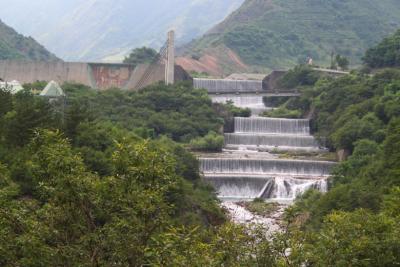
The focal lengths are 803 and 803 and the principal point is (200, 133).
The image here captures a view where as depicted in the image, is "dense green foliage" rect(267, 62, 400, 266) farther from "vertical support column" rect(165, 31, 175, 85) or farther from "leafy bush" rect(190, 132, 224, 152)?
"vertical support column" rect(165, 31, 175, 85)

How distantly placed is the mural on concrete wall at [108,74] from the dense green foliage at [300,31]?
27610 millimetres

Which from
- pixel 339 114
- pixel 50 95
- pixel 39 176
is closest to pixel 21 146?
pixel 39 176

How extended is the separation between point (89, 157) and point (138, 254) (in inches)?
655

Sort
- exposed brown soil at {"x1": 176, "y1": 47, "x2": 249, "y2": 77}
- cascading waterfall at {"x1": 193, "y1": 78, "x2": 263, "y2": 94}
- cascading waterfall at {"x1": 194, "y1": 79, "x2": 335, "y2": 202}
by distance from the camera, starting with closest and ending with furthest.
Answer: cascading waterfall at {"x1": 194, "y1": 79, "x2": 335, "y2": 202}
cascading waterfall at {"x1": 193, "y1": 78, "x2": 263, "y2": 94}
exposed brown soil at {"x1": 176, "y1": 47, "x2": 249, "y2": 77}

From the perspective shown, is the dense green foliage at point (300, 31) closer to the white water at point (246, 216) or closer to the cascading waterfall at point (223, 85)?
the cascading waterfall at point (223, 85)

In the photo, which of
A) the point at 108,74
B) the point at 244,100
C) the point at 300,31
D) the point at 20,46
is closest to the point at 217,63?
the point at 300,31

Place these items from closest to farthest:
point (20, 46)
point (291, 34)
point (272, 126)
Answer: point (272, 126) < point (20, 46) < point (291, 34)

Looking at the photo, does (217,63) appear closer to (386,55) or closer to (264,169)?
(386,55)

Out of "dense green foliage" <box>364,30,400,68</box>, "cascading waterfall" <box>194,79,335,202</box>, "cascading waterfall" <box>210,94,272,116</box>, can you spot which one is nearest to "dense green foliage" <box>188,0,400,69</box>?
"dense green foliage" <box>364,30,400,68</box>

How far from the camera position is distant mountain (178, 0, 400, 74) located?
96312 mm

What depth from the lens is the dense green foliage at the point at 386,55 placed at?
6375 centimetres

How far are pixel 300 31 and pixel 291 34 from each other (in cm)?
221

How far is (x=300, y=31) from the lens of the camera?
106 metres

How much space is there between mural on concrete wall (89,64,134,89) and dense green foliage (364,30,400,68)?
65.7 ft
